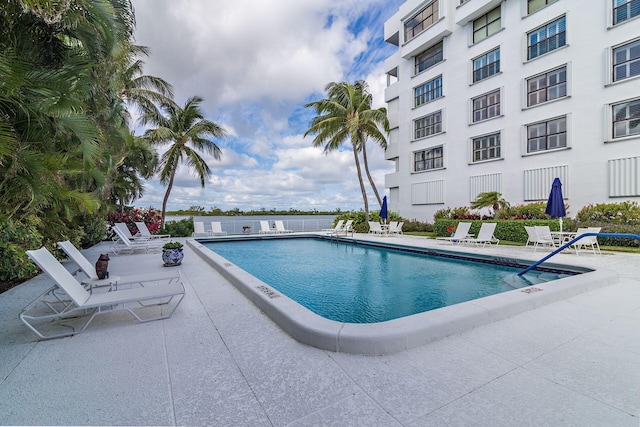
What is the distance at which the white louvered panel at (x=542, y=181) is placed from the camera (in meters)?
14.7

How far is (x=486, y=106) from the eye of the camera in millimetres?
18688

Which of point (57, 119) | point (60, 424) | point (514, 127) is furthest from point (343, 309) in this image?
point (514, 127)

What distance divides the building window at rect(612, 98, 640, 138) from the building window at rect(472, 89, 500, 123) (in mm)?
5397

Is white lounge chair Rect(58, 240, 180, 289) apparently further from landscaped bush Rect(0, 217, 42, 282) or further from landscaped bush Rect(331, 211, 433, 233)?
landscaped bush Rect(331, 211, 433, 233)

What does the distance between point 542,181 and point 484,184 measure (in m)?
3.06

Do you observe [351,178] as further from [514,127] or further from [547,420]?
[547,420]

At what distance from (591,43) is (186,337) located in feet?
64.8

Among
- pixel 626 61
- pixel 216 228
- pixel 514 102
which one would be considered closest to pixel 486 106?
pixel 514 102

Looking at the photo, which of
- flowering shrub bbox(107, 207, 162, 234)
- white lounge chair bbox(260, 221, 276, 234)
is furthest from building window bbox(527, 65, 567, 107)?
flowering shrub bbox(107, 207, 162, 234)

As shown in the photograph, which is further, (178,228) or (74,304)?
(178,228)

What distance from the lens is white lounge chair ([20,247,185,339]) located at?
365cm

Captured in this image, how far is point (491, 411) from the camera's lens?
2.22 m

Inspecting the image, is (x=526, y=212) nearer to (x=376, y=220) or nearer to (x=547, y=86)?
(x=547, y=86)

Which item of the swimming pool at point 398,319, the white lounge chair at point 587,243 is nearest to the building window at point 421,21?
the white lounge chair at point 587,243
